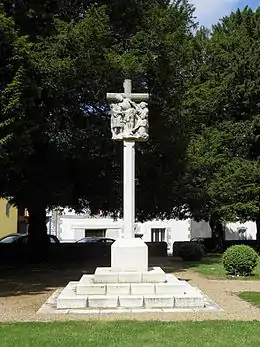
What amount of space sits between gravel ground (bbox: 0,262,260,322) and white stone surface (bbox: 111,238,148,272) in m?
1.73

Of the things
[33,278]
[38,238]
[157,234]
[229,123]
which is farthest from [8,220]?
[33,278]

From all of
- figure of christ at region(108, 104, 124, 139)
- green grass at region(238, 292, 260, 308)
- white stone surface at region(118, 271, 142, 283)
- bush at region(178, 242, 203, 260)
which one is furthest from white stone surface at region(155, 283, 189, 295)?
bush at region(178, 242, 203, 260)

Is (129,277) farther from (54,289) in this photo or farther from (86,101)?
(86,101)

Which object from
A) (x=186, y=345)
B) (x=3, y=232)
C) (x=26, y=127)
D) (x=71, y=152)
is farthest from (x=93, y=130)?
(x=3, y=232)

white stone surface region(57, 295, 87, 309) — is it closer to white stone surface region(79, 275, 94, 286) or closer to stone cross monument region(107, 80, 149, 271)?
white stone surface region(79, 275, 94, 286)

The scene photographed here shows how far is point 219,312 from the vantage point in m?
9.77

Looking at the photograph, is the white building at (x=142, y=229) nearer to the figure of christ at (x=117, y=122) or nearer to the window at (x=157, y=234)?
the window at (x=157, y=234)

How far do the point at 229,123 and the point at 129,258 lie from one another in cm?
2248

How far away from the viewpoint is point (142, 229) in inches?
1868

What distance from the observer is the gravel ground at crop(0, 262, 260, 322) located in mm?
9172

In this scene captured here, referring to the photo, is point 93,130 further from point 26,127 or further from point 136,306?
point 136,306

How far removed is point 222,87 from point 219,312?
23.9 metres

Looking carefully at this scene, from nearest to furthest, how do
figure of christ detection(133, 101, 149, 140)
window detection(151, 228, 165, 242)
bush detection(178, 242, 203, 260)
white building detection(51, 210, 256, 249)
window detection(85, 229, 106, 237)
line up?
figure of christ detection(133, 101, 149, 140) → bush detection(178, 242, 203, 260) → white building detection(51, 210, 256, 249) → window detection(85, 229, 106, 237) → window detection(151, 228, 165, 242)

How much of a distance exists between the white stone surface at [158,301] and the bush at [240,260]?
7.09 m
